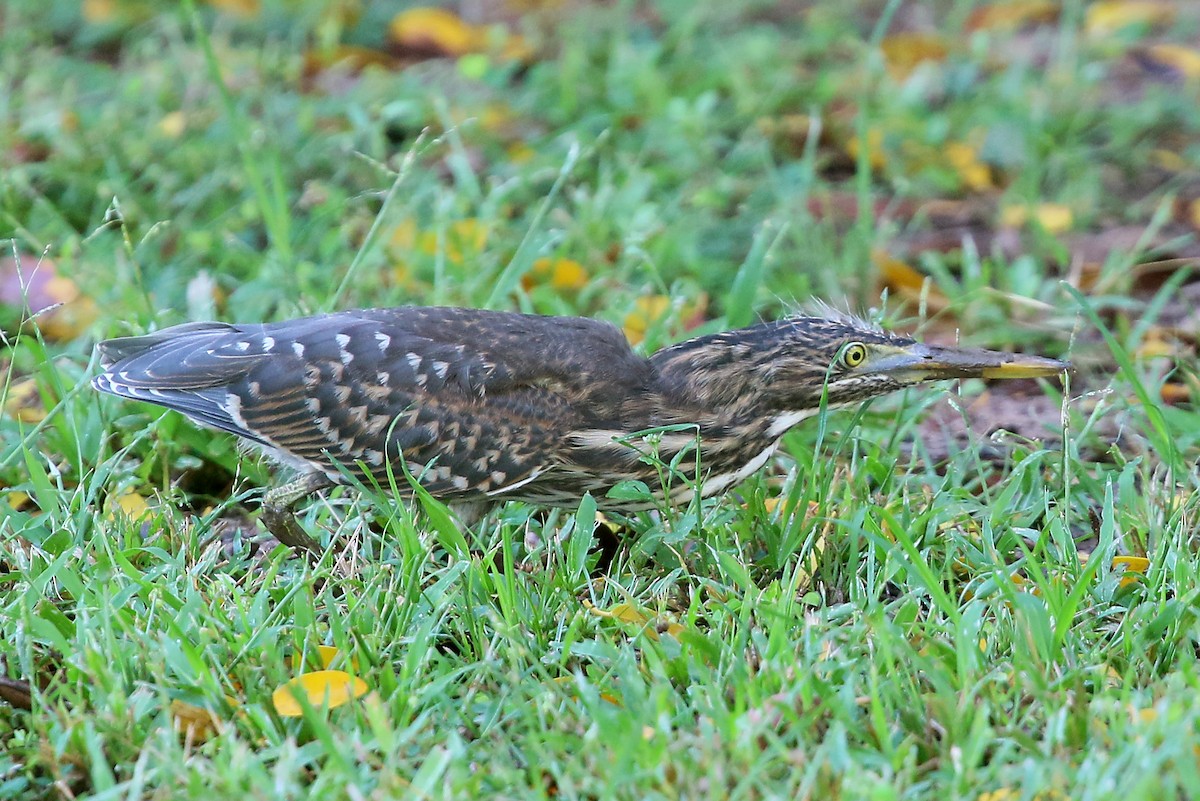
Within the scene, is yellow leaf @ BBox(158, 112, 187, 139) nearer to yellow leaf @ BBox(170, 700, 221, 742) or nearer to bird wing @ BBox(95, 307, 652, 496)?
bird wing @ BBox(95, 307, 652, 496)

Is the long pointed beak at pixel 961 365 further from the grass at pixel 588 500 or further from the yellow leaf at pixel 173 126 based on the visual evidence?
the yellow leaf at pixel 173 126

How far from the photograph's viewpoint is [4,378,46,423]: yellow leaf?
17.2 feet

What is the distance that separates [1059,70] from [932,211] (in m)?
1.52

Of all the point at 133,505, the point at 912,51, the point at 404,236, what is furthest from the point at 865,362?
the point at 912,51

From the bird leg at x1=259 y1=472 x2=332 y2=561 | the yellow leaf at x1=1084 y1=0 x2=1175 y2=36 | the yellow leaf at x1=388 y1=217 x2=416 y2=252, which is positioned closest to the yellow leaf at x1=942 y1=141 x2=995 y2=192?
the yellow leaf at x1=1084 y1=0 x2=1175 y2=36

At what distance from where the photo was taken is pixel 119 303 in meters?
5.88

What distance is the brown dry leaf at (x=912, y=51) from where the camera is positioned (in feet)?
28.2

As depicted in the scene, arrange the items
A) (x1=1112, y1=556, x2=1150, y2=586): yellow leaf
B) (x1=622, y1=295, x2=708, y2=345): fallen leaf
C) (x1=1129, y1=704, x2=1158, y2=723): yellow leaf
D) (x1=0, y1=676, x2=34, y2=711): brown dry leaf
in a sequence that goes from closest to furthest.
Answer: (x1=1129, y1=704, x2=1158, y2=723): yellow leaf → (x1=0, y1=676, x2=34, y2=711): brown dry leaf → (x1=1112, y1=556, x2=1150, y2=586): yellow leaf → (x1=622, y1=295, x2=708, y2=345): fallen leaf

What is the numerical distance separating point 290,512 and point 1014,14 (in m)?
6.28

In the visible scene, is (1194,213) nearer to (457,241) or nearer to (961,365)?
(961,365)

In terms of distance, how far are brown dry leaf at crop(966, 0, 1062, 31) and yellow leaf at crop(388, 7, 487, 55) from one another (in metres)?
3.01

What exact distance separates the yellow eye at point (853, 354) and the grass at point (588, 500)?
30 centimetres

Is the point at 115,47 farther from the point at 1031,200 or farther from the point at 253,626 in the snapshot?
the point at 253,626

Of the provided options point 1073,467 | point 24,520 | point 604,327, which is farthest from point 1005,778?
point 24,520
